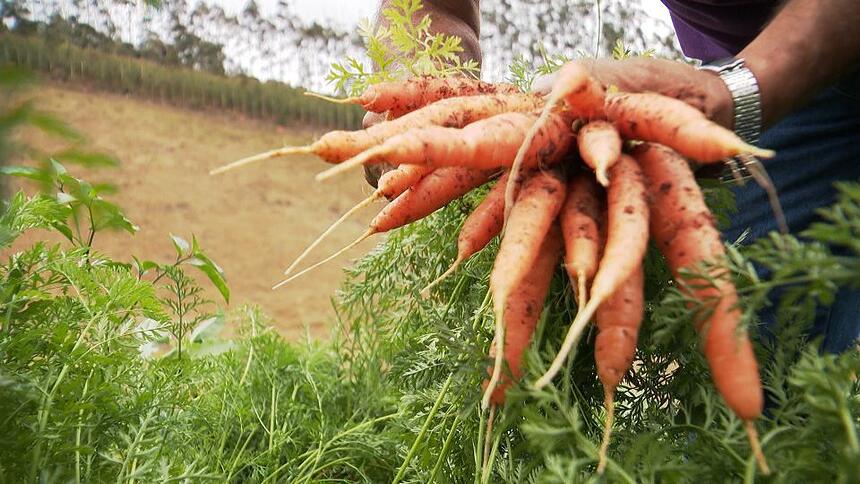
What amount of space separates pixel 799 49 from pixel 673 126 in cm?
29

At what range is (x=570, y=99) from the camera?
0.72m

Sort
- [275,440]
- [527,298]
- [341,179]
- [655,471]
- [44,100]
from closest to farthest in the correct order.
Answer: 1. [44,100]
2. [655,471]
3. [527,298]
4. [275,440]
5. [341,179]

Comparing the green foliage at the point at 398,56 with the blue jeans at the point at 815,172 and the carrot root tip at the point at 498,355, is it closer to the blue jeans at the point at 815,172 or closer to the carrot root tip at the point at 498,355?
the carrot root tip at the point at 498,355

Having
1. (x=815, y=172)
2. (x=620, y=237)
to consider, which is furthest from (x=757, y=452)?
(x=815, y=172)

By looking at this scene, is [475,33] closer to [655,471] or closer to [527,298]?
[527,298]

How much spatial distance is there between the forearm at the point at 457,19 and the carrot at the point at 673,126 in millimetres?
680

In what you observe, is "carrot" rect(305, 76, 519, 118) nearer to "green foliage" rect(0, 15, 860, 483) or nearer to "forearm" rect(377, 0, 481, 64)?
"green foliage" rect(0, 15, 860, 483)

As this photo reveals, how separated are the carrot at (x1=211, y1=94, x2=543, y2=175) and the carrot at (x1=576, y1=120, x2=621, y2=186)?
0.13 metres

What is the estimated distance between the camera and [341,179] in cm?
627

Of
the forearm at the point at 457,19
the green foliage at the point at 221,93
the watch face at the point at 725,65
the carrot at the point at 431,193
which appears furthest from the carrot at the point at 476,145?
the green foliage at the point at 221,93

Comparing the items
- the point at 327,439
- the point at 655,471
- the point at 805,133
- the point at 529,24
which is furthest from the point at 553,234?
the point at 529,24

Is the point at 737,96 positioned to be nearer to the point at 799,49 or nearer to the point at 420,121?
the point at 799,49

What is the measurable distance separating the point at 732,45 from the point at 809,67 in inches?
19.4

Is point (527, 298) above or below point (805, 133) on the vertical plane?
below
